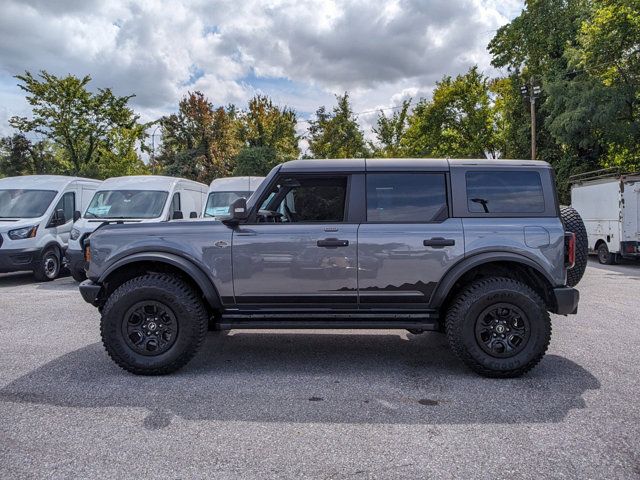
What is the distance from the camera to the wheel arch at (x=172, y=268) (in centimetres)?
458

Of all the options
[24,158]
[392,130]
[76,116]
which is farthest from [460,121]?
[24,158]

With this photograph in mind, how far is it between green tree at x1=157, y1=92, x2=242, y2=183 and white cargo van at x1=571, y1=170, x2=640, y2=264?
29.0m

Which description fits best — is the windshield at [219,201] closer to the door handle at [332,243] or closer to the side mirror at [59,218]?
the side mirror at [59,218]

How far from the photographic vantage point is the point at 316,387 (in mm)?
4312

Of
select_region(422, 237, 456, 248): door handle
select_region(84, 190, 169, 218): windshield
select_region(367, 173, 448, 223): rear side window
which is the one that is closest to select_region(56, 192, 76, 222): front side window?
select_region(84, 190, 169, 218): windshield

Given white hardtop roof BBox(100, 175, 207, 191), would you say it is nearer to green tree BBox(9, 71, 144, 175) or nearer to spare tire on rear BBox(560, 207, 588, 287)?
spare tire on rear BBox(560, 207, 588, 287)

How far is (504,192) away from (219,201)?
26.4 ft

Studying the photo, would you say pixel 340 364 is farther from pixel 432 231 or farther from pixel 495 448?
pixel 495 448

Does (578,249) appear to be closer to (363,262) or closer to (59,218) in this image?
(363,262)

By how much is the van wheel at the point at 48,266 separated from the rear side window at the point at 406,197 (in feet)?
29.2

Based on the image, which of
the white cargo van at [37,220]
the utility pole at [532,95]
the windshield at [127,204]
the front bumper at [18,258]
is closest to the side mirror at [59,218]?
the white cargo van at [37,220]

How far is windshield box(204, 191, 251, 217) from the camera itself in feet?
37.6

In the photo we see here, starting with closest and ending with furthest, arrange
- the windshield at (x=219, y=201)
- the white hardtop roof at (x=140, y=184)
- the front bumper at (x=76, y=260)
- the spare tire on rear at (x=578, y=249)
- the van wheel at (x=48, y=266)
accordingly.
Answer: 1. the spare tire on rear at (x=578, y=249)
2. the front bumper at (x=76, y=260)
3. the van wheel at (x=48, y=266)
4. the white hardtop roof at (x=140, y=184)
5. the windshield at (x=219, y=201)

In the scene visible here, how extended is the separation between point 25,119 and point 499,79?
33096 mm
